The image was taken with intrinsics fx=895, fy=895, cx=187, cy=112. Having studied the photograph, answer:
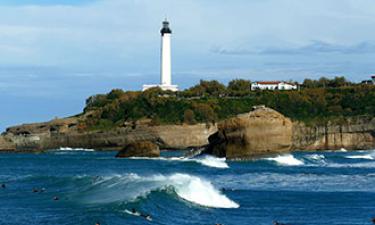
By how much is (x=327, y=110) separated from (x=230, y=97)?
18.2m

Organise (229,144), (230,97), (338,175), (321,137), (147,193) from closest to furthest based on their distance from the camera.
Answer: (147,193) → (338,175) → (229,144) → (321,137) → (230,97)

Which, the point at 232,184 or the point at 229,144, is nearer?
the point at 232,184

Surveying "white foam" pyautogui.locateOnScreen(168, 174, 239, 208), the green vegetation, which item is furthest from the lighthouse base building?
"white foam" pyautogui.locateOnScreen(168, 174, 239, 208)

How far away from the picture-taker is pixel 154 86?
479ft

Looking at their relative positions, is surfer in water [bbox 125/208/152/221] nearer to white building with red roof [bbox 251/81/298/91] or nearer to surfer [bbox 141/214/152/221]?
surfer [bbox 141/214/152/221]

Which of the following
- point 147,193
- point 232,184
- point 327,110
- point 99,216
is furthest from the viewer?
point 327,110

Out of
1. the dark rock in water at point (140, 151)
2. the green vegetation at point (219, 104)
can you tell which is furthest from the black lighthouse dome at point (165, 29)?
the dark rock in water at point (140, 151)

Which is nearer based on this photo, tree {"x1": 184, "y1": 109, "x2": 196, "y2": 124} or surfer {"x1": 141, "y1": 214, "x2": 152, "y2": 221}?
surfer {"x1": 141, "y1": 214, "x2": 152, "y2": 221}

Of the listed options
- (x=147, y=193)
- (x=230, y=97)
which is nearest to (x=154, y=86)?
(x=230, y=97)

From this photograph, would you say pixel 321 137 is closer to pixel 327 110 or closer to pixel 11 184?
pixel 327 110

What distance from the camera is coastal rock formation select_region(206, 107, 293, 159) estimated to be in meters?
73.8

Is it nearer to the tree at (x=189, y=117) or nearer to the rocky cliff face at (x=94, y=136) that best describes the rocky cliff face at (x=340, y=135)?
the rocky cliff face at (x=94, y=136)

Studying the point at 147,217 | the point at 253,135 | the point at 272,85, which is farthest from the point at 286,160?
the point at 272,85

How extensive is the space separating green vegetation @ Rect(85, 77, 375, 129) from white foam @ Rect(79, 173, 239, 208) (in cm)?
7929
